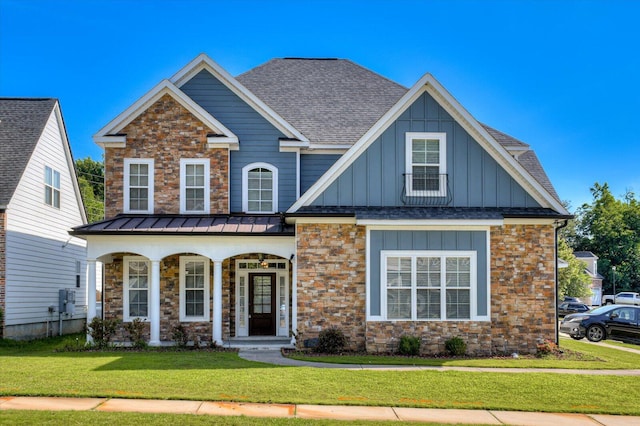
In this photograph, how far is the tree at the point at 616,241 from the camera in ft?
227

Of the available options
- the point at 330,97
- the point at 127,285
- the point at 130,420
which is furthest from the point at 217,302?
the point at 330,97

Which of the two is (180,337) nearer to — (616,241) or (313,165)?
(313,165)

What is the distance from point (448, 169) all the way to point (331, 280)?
176 inches

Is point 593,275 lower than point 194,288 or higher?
lower

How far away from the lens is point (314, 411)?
8875 mm

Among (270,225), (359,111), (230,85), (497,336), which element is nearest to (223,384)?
(270,225)

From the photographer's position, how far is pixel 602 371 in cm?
1313

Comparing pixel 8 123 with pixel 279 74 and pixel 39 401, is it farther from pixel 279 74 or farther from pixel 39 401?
pixel 39 401

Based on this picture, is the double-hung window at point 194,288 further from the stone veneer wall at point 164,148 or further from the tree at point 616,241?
the tree at point 616,241

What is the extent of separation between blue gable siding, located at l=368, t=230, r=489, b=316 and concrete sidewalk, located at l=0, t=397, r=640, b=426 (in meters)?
5.99

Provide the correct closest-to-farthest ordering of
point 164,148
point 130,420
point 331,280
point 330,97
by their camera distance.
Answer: point 130,420 < point 331,280 < point 164,148 < point 330,97

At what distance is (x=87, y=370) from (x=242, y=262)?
272 inches

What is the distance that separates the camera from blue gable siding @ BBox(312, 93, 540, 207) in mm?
15711

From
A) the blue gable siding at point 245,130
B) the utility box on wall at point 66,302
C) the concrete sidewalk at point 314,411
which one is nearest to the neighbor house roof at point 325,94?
the blue gable siding at point 245,130
